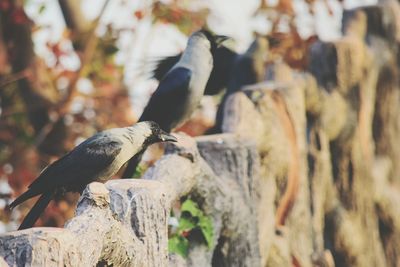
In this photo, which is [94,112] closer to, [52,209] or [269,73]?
[52,209]

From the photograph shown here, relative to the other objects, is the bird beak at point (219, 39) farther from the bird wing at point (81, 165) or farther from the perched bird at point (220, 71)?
the bird wing at point (81, 165)

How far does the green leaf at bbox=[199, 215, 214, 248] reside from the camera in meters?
6.12

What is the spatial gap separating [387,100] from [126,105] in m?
2.49

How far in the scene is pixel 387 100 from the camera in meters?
9.69

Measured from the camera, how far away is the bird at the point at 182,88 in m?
7.34

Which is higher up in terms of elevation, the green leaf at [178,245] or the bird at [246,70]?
the bird at [246,70]

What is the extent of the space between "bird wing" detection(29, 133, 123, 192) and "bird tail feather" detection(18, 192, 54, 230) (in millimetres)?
77

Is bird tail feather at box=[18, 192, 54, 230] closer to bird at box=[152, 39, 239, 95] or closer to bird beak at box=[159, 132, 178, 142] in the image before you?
bird beak at box=[159, 132, 178, 142]

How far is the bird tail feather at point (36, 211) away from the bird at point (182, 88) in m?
2.12

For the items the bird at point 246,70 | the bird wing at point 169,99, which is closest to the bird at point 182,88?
the bird wing at point 169,99

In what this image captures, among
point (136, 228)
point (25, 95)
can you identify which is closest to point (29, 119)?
point (25, 95)

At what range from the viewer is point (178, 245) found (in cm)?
599

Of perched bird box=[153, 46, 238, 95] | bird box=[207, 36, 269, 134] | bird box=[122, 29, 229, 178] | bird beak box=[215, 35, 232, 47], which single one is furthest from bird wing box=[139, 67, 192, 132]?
perched bird box=[153, 46, 238, 95]

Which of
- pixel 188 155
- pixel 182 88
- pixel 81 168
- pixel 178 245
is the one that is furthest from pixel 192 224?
pixel 182 88
